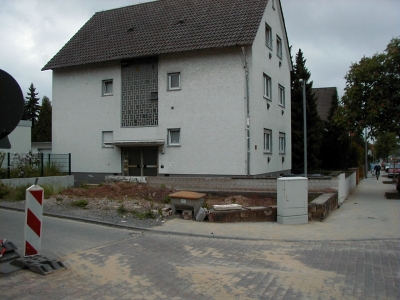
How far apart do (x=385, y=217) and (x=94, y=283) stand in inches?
379

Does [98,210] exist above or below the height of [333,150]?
below

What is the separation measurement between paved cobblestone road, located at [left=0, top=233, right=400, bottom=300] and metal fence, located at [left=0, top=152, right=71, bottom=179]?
11.4m

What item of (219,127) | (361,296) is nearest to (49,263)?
Result: (361,296)

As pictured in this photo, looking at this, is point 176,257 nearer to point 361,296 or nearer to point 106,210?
point 361,296

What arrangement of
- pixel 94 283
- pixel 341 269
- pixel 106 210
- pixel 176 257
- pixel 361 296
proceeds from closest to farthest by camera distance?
pixel 361 296 < pixel 94 283 < pixel 341 269 < pixel 176 257 < pixel 106 210

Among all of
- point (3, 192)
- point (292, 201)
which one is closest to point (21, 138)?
point (3, 192)

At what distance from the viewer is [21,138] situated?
79.4 ft

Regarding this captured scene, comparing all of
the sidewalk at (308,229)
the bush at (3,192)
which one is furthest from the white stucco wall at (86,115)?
the sidewalk at (308,229)

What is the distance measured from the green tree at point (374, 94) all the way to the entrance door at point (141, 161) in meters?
9.69

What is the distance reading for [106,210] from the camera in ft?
37.5

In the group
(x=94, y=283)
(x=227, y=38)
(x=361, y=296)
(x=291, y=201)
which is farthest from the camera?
(x=227, y=38)

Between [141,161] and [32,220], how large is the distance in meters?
15.1

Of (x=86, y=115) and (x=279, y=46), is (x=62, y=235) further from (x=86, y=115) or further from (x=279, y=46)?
(x=279, y=46)

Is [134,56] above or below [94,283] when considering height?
above
